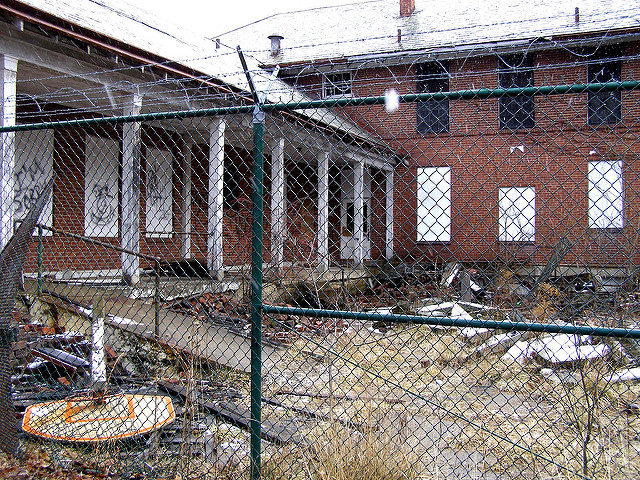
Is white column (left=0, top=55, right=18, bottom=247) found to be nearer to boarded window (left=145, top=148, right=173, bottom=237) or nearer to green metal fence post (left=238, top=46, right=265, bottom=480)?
boarded window (left=145, top=148, right=173, bottom=237)

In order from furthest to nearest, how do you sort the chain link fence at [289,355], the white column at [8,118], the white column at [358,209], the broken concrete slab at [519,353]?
the broken concrete slab at [519,353]
the white column at [8,118]
the white column at [358,209]
the chain link fence at [289,355]

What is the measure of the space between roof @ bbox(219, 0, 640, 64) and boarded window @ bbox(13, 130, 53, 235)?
8.62m

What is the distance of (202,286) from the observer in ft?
30.8

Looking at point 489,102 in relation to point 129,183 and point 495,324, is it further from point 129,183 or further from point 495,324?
point 495,324

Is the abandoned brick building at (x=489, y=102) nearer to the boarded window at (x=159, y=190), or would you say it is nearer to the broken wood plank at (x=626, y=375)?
the boarded window at (x=159, y=190)

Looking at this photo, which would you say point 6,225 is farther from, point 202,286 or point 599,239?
point 599,239

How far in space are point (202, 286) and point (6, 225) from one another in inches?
133

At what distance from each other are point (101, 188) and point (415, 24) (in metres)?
13.9

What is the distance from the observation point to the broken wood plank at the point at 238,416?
4211 millimetres

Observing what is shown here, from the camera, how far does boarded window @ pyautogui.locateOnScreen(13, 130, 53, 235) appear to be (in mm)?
8469

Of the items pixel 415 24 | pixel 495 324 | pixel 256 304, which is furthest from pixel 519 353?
pixel 415 24

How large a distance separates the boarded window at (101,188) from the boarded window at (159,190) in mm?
786

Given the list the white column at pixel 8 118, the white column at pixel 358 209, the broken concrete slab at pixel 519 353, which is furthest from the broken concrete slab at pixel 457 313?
the white column at pixel 8 118

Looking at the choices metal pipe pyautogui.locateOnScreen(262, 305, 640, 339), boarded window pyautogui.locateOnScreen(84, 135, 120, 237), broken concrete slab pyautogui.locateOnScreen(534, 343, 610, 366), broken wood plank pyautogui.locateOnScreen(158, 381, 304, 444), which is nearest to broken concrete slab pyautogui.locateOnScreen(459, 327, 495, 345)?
broken concrete slab pyautogui.locateOnScreen(534, 343, 610, 366)
